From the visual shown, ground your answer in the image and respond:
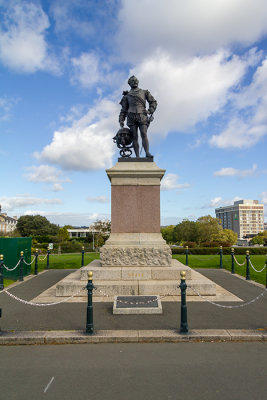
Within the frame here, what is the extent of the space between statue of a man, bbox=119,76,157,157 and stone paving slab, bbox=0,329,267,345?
757 centimetres

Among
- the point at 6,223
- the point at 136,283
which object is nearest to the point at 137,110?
the point at 136,283

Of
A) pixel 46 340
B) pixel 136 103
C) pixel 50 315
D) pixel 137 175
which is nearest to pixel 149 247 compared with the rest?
pixel 137 175

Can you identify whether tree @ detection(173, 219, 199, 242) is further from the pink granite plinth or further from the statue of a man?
the pink granite plinth

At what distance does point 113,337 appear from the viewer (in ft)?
17.5

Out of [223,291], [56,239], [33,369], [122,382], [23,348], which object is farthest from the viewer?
[56,239]

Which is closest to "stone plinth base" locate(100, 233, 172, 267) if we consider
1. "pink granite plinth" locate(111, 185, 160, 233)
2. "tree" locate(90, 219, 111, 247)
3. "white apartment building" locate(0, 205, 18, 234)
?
"pink granite plinth" locate(111, 185, 160, 233)

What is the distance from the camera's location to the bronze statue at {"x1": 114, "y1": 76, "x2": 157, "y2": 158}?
38.4ft

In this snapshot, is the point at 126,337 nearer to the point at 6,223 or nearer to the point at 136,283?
the point at 136,283

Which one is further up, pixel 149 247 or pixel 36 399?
pixel 149 247

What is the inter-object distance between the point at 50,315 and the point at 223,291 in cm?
584

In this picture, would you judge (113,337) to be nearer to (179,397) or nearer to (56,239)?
(179,397)

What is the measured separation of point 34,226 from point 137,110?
6632 centimetres

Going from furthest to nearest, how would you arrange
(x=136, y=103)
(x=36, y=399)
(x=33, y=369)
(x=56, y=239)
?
1. (x=56, y=239)
2. (x=136, y=103)
3. (x=33, y=369)
4. (x=36, y=399)

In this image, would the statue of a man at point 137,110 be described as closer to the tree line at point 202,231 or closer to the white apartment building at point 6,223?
the tree line at point 202,231
